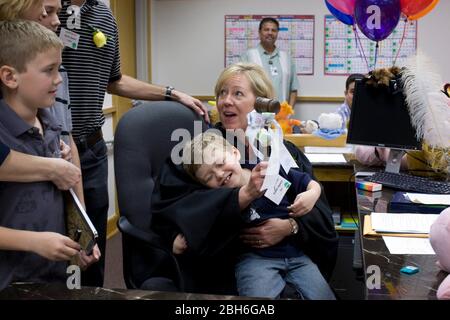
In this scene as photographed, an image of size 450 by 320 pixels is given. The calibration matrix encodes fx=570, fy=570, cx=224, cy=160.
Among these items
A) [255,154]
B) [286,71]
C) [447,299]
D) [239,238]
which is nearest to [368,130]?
[255,154]

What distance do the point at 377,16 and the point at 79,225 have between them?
2.51 meters

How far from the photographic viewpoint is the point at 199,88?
619 centimetres

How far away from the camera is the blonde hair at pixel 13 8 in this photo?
5.42 feet

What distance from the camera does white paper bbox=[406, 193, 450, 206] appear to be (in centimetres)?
211

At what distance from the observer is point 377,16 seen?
11.3ft

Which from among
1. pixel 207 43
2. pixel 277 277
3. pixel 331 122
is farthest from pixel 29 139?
pixel 207 43

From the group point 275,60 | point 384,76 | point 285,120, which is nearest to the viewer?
point 384,76

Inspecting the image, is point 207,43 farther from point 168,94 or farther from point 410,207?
point 410,207

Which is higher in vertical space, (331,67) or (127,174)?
(331,67)

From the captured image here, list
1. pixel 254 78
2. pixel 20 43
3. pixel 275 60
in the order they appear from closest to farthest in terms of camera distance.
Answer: pixel 20 43
pixel 254 78
pixel 275 60

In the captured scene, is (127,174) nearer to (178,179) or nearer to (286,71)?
(178,179)

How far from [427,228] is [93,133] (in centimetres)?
140

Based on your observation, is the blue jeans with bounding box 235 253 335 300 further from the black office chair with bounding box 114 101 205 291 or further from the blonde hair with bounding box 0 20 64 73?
the blonde hair with bounding box 0 20 64 73

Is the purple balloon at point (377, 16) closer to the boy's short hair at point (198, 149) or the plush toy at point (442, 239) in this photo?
the boy's short hair at point (198, 149)
